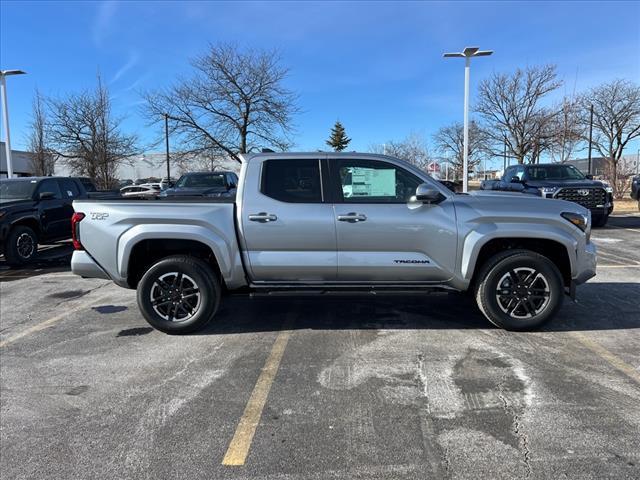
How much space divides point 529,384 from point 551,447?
917 millimetres

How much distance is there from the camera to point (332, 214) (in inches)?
194

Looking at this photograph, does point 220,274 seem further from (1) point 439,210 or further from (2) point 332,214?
(1) point 439,210

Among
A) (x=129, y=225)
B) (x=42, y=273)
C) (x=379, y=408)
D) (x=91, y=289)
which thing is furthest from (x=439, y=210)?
(x=42, y=273)

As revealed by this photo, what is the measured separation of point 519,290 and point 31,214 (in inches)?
381

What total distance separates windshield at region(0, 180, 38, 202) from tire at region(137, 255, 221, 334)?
7057 millimetres

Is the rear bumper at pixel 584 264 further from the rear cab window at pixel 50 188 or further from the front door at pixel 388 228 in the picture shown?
the rear cab window at pixel 50 188

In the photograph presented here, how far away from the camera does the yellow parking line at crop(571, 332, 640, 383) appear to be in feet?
13.1

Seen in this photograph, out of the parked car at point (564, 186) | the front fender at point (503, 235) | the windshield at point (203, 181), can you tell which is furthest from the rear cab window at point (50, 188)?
the parked car at point (564, 186)

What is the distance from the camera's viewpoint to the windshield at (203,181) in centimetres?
1456

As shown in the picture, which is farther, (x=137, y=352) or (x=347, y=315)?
(x=347, y=315)

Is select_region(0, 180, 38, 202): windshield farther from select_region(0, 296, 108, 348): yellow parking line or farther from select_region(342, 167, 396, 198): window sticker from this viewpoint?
select_region(342, 167, 396, 198): window sticker

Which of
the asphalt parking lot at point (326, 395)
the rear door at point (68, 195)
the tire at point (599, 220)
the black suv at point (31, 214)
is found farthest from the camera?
the tire at point (599, 220)

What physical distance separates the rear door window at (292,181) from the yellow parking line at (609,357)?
3.04 m

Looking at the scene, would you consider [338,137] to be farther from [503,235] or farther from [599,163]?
[503,235]
